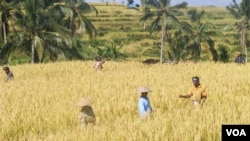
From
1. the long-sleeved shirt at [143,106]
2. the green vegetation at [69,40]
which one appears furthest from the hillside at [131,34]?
the long-sleeved shirt at [143,106]

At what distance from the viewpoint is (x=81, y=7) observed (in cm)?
3294

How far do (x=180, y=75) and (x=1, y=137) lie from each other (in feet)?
34.0

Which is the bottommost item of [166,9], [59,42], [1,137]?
[1,137]

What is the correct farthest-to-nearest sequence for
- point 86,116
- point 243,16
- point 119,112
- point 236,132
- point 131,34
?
point 131,34 → point 243,16 → point 119,112 → point 86,116 → point 236,132

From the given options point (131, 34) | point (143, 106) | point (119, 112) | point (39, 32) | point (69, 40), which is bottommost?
point (119, 112)

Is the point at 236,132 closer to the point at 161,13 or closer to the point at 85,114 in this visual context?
the point at 85,114

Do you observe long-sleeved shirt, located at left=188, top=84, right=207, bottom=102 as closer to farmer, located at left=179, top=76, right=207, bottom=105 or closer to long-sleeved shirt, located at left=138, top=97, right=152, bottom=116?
farmer, located at left=179, top=76, right=207, bottom=105

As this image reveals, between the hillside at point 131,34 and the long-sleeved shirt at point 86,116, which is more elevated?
the hillside at point 131,34

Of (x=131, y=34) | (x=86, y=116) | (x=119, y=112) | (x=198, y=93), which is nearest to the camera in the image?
(x=86, y=116)

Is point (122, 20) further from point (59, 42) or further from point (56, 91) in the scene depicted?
point (56, 91)

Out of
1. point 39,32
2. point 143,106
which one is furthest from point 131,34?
point 143,106

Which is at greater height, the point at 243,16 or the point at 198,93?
the point at 243,16

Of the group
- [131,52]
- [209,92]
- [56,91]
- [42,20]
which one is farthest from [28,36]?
[131,52]

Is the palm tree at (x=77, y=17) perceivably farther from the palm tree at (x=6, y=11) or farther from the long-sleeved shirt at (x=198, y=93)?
the long-sleeved shirt at (x=198, y=93)
